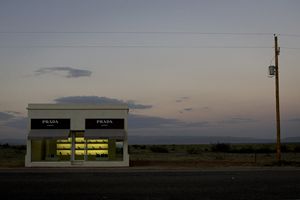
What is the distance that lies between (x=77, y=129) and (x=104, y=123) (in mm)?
2057

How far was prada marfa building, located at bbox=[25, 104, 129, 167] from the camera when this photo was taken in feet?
111

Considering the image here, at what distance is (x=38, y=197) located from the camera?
15195mm

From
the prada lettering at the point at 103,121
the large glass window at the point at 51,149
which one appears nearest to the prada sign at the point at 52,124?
the large glass window at the point at 51,149

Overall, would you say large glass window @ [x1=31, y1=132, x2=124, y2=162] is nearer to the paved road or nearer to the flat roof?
the flat roof

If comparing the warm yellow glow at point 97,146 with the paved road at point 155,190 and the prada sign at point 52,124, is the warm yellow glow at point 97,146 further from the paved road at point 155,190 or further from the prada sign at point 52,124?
the paved road at point 155,190

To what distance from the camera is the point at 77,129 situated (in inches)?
1350

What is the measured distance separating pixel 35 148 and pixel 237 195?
22.9m

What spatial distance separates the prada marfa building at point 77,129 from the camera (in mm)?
Result: 33812

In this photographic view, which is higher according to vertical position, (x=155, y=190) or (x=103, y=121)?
(x=103, y=121)

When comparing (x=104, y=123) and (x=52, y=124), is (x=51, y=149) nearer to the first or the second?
(x=52, y=124)

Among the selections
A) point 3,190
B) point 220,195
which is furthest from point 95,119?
point 220,195

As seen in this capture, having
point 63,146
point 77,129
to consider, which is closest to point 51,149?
point 63,146

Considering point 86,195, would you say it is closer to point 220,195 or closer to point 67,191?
point 67,191

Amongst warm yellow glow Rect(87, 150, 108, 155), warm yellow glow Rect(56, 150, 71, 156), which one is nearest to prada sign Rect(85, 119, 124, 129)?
warm yellow glow Rect(87, 150, 108, 155)
